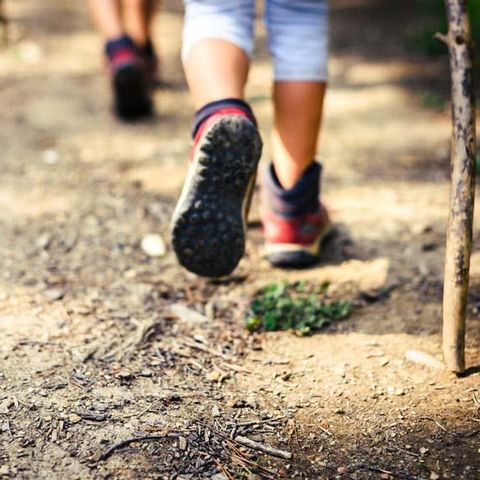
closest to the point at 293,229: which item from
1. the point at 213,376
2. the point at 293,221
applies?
the point at 293,221

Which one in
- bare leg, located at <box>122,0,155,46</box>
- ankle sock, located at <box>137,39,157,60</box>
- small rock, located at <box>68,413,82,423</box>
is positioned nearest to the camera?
small rock, located at <box>68,413,82,423</box>

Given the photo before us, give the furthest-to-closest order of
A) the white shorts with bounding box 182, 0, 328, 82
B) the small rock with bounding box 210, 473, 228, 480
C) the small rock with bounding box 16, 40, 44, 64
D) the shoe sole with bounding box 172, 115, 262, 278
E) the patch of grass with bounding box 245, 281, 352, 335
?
1. the small rock with bounding box 16, 40, 44, 64
2. the white shorts with bounding box 182, 0, 328, 82
3. the patch of grass with bounding box 245, 281, 352, 335
4. the shoe sole with bounding box 172, 115, 262, 278
5. the small rock with bounding box 210, 473, 228, 480

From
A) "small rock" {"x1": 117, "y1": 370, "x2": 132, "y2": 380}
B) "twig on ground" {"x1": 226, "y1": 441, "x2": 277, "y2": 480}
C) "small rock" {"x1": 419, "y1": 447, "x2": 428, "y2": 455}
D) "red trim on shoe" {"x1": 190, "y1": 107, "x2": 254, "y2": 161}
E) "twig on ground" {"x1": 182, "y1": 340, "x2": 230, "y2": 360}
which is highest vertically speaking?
"red trim on shoe" {"x1": 190, "y1": 107, "x2": 254, "y2": 161}

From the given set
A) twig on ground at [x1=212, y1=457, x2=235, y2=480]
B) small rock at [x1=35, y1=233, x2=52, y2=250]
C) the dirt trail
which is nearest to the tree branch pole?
the dirt trail

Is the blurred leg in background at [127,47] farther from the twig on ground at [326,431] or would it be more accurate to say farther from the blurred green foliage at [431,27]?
the twig on ground at [326,431]

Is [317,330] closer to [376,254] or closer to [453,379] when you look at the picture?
[453,379]

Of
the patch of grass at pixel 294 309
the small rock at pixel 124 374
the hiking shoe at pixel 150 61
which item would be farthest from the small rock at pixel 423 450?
the hiking shoe at pixel 150 61

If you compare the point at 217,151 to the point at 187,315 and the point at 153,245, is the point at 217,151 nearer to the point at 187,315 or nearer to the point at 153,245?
the point at 187,315

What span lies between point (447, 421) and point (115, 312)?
0.88 meters

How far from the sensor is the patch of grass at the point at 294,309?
194 cm

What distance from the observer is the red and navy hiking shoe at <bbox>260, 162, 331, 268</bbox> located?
7.30 feet

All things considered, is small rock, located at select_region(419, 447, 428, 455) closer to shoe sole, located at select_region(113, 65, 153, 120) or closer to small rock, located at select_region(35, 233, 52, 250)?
small rock, located at select_region(35, 233, 52, 250)

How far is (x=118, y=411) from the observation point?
5.08 ft

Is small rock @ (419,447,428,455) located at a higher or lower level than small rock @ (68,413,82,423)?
lower
